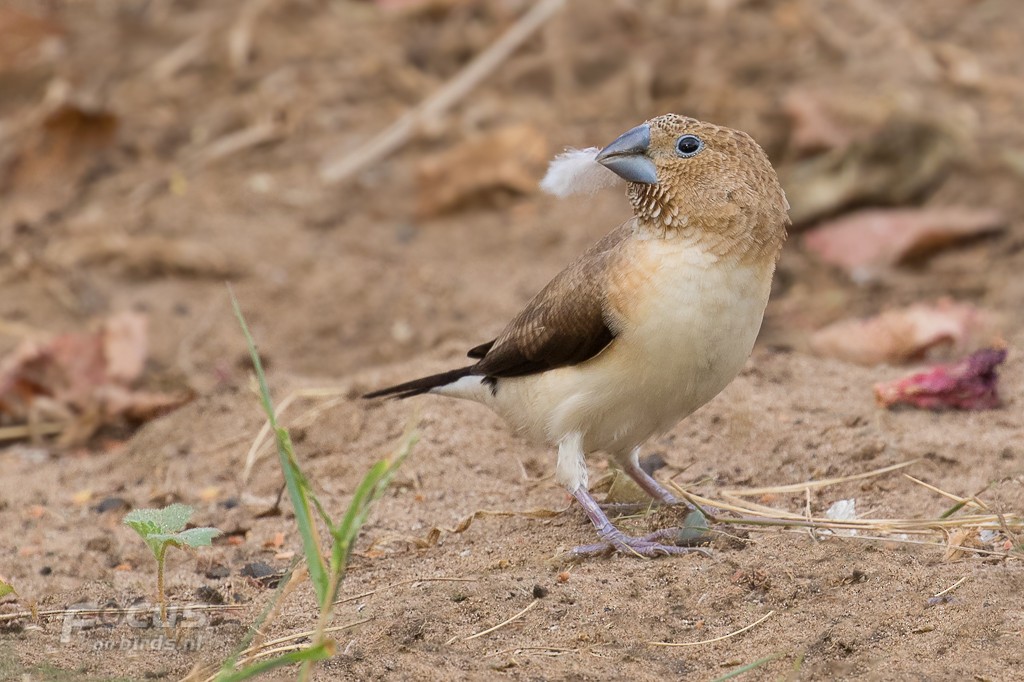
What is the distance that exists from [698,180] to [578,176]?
51 cm

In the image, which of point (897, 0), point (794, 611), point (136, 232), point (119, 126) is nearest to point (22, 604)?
point (794, 611)

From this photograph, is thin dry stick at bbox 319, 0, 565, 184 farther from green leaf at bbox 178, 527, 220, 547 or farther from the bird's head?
green leaf at bbox 178, 527, 220, 547

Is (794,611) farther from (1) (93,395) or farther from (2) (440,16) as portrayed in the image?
(2) (440,16)

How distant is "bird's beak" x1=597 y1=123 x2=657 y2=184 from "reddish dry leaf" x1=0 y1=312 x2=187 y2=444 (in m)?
2.65

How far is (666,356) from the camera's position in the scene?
12.3ft

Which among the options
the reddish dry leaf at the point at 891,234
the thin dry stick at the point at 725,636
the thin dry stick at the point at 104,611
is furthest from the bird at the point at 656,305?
the reddish dry leaf at the point at 891,234

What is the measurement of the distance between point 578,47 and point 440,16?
114 cm

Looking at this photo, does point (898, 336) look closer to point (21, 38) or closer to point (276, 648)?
point (276, 648)

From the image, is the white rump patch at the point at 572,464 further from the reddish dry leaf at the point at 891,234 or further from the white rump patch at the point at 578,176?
the reddish dry leaf at the point at 891,234

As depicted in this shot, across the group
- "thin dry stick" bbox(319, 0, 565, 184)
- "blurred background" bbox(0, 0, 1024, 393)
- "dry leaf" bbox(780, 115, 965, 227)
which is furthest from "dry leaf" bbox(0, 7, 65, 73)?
"dry leaf" bbox(780, 115, 965, 227)

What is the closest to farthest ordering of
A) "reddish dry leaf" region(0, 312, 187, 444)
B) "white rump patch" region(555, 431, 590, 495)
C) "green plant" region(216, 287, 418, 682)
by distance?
"green plant" region(216, 287, 418, 682) → "white rump patch" region(555, 431, 590, 495) → "reddish dry leaf" region(0, 312, 187, 444)

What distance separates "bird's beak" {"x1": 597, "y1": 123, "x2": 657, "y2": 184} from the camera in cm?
398

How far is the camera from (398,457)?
2.67m

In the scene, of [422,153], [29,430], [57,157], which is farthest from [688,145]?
[57,157]
